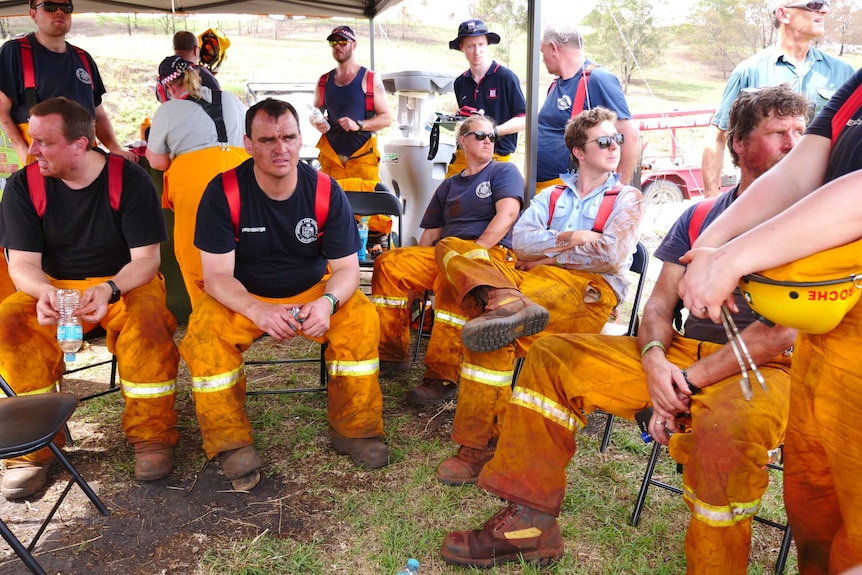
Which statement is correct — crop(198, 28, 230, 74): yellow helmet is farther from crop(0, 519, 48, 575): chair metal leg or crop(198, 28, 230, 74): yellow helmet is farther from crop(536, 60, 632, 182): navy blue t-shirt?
crop(0, 519, 48, 575): chair metal leg

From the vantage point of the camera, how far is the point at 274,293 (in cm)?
357

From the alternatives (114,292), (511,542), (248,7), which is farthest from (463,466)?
(248,7)

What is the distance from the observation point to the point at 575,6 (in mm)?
11648

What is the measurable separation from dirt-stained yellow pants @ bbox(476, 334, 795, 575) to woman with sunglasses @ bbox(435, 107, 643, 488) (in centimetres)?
45

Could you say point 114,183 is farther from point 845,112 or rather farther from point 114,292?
point 845,112

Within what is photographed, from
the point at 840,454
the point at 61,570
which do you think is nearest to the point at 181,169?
the point at 61,570

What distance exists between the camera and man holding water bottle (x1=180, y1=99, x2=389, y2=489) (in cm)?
317

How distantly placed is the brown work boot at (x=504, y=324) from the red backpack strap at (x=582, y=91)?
207 centimetres

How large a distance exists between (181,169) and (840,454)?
4.18 m

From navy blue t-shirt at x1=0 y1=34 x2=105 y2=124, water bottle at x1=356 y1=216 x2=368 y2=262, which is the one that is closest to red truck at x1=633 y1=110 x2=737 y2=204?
water bottle at x1=356 y1=216 x2=368 y2=262

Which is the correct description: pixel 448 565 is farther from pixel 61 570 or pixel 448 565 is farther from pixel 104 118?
pixel 104 118

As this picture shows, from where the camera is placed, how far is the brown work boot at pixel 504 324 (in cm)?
291

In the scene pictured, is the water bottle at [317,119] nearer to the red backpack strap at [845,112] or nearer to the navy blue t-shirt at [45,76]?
the navy blue t-shirt at [45,76]

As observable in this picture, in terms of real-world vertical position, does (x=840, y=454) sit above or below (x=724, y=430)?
above
